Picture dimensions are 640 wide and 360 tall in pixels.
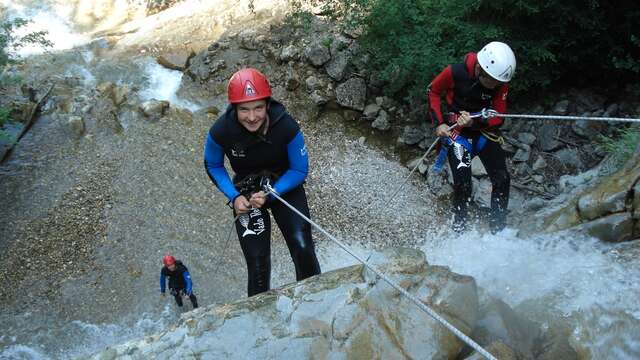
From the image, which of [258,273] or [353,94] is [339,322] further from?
[353,94]

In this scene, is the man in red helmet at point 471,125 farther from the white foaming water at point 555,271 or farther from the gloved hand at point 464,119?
the white foaming water at point 555,271

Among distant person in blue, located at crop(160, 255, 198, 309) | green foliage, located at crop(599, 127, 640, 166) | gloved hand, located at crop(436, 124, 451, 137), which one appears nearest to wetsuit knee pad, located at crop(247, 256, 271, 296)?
distant person in blue, located at crop(160, 255, 198, 309)

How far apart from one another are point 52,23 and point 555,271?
49.8 feet

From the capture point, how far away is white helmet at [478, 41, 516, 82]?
509cm

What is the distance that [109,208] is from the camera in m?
8.27

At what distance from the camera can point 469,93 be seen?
5535mm

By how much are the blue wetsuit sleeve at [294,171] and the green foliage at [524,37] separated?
4761mm

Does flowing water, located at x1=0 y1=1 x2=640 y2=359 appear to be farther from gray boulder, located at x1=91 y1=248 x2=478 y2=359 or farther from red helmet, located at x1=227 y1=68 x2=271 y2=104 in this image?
red helmet, located at x1=227 y1=68 x2=271 y2=104

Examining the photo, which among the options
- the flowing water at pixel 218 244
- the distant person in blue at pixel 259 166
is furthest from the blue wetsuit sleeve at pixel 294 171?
the flowing water at pixel 218 244

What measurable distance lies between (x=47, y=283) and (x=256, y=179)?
183 inches

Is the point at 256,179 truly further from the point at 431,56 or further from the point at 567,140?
the point at 567,140

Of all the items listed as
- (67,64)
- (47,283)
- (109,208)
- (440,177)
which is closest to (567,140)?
(440,177)

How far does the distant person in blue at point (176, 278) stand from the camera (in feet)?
20.2

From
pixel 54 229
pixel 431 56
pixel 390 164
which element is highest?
pixel 431 56
